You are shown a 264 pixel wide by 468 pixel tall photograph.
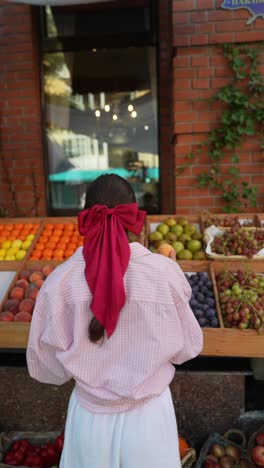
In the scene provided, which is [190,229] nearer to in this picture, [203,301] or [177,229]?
[177,229]

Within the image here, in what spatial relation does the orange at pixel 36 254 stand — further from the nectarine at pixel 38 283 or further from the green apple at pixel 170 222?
the green apple at pixel 170 222

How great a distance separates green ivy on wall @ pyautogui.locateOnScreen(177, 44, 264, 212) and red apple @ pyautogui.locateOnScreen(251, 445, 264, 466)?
7.92 ft

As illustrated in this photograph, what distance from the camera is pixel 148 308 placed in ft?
4.58

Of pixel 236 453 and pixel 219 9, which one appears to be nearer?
pixel 236 453

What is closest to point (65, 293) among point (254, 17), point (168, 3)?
point (254, 17)

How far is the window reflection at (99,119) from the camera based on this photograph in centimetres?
507

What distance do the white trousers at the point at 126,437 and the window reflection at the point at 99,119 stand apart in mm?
3814

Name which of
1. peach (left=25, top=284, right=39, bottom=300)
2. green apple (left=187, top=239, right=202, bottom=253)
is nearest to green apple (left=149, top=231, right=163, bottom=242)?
green apple (left=187, top=239, right=202, bottom=253)

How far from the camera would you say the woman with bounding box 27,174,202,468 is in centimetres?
133

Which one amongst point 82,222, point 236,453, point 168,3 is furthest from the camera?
point 168,3

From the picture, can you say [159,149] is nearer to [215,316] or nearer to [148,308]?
[215,316]

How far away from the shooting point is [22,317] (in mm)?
2484

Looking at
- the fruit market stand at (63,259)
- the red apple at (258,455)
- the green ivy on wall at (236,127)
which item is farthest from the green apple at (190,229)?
the red apple at (258,455)

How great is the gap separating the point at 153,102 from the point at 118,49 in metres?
0.79
